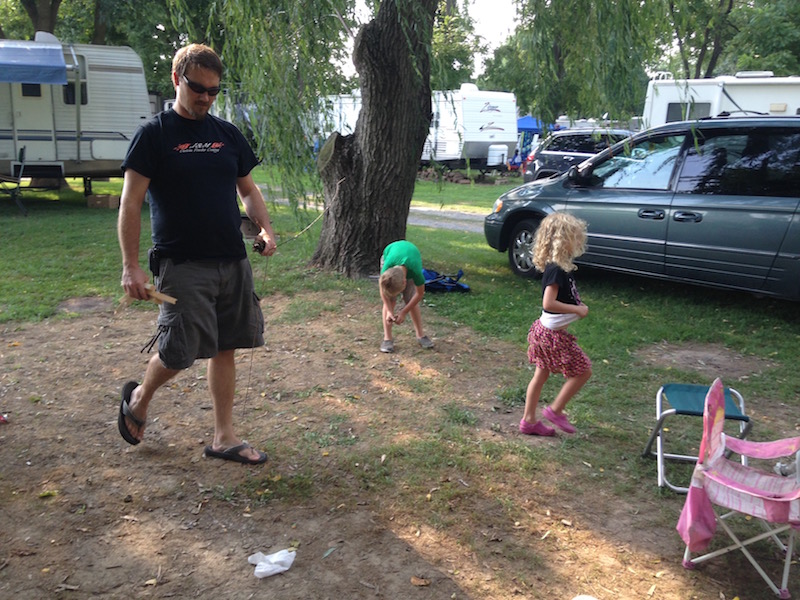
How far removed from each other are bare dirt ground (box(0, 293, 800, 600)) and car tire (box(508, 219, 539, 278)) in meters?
3.35

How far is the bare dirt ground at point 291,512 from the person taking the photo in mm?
2752

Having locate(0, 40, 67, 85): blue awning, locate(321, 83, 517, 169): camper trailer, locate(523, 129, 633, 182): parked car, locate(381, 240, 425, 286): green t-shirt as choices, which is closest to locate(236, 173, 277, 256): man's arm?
locate(381, 240, 425, 286): green t-shirt

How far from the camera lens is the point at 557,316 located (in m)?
4.01

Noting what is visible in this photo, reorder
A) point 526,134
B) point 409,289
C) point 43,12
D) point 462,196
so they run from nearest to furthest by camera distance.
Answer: point 409,289 < point 43,12 < point 462,196 < point 526,134

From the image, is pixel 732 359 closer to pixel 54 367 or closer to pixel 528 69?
pixel 528 69

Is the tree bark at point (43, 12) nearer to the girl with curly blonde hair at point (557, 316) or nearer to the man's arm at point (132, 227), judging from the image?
the man's arm at point (132, 227)

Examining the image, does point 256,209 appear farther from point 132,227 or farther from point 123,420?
point 123,420

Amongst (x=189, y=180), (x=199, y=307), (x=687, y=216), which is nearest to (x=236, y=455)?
(x=199, y=307)

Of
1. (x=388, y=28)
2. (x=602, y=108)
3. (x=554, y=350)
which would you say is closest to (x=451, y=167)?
(x=388, y=28)

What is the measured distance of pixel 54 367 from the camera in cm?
500

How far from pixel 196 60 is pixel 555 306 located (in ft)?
7.44

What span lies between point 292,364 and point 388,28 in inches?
147

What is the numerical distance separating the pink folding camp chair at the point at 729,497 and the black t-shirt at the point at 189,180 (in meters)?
2.31

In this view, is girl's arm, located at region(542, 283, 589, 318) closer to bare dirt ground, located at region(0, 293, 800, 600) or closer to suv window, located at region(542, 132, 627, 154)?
bare dirt ground, located at region(0, 293, 800, 600)
